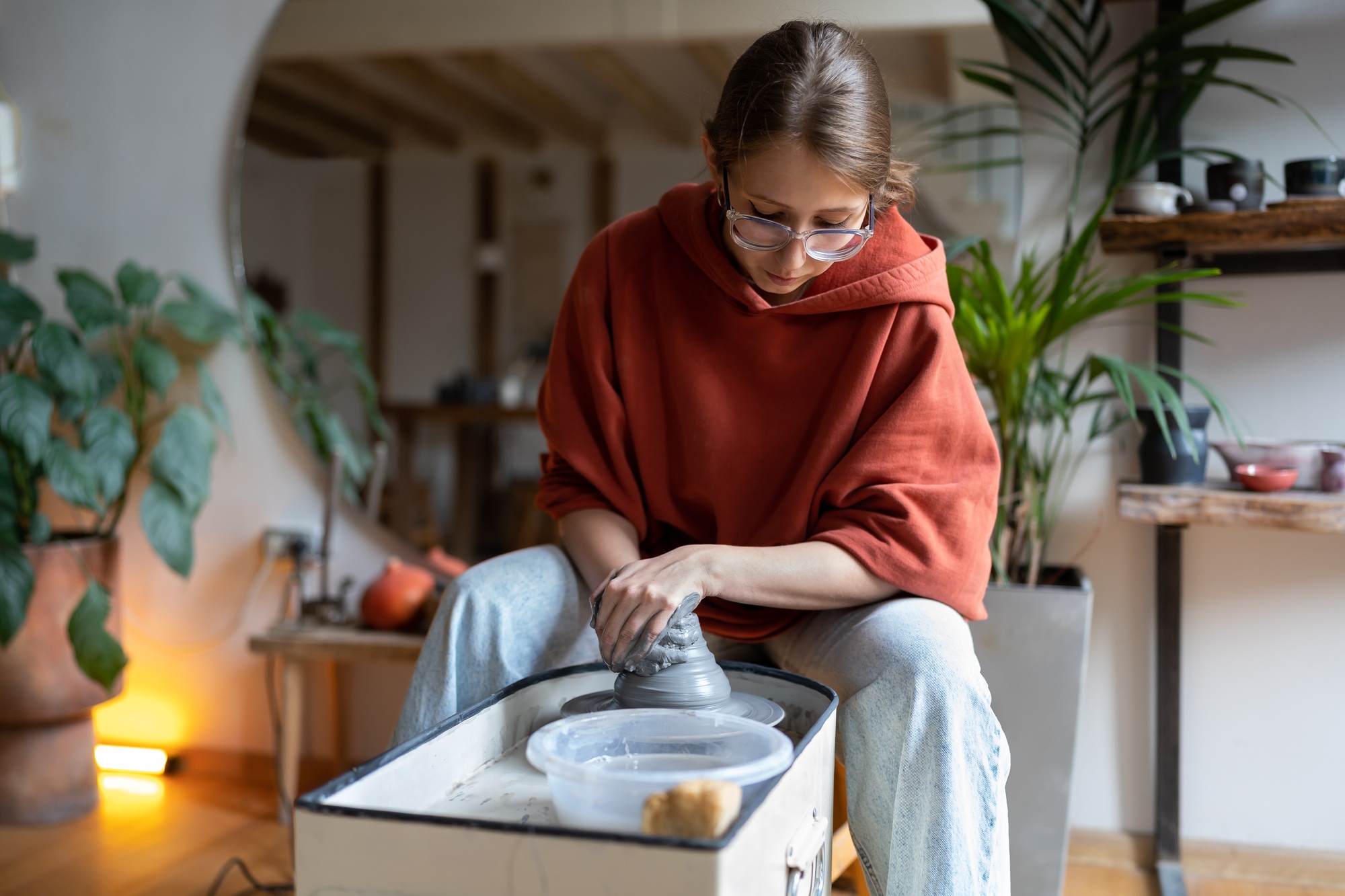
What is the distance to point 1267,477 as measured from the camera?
5.10 feet

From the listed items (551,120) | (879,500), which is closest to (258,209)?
(551,120)

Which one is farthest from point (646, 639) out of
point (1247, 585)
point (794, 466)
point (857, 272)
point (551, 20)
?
point (551, 20)

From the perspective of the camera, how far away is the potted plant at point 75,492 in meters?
1.96

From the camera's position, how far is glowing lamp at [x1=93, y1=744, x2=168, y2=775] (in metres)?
2.33

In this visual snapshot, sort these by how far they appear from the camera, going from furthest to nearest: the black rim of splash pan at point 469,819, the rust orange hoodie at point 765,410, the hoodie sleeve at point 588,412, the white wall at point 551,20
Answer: the white wall at point 551,20 < the hoodie sleeve at point 588,412 < the rust orange hoodie at point 765,410 < the black rim of splash pan at point 469,819

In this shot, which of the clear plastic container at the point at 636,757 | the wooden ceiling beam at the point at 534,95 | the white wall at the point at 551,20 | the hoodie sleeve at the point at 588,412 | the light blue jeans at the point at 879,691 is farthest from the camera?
the wooden ceiling beam at the point at 534,95

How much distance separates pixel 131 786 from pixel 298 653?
2.08 feet

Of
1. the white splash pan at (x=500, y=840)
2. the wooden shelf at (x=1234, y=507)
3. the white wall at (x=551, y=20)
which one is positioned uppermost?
the white wall at (x=551, y=20)

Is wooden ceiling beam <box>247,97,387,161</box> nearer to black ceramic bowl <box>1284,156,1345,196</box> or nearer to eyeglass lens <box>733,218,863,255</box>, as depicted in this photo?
eyeglass lens <box>733,218,863,255</box>

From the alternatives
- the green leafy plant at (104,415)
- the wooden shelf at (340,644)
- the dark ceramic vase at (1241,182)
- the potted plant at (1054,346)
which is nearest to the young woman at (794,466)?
the potted plant at (1054,346)

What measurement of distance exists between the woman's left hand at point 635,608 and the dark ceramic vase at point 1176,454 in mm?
947

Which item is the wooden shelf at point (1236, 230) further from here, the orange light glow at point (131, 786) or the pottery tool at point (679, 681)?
the orange light glow at point (131, 786)

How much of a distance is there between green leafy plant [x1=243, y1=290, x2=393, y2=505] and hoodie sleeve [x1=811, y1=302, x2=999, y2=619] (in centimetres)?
132

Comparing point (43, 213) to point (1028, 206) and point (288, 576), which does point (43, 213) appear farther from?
point (1028, 206)
